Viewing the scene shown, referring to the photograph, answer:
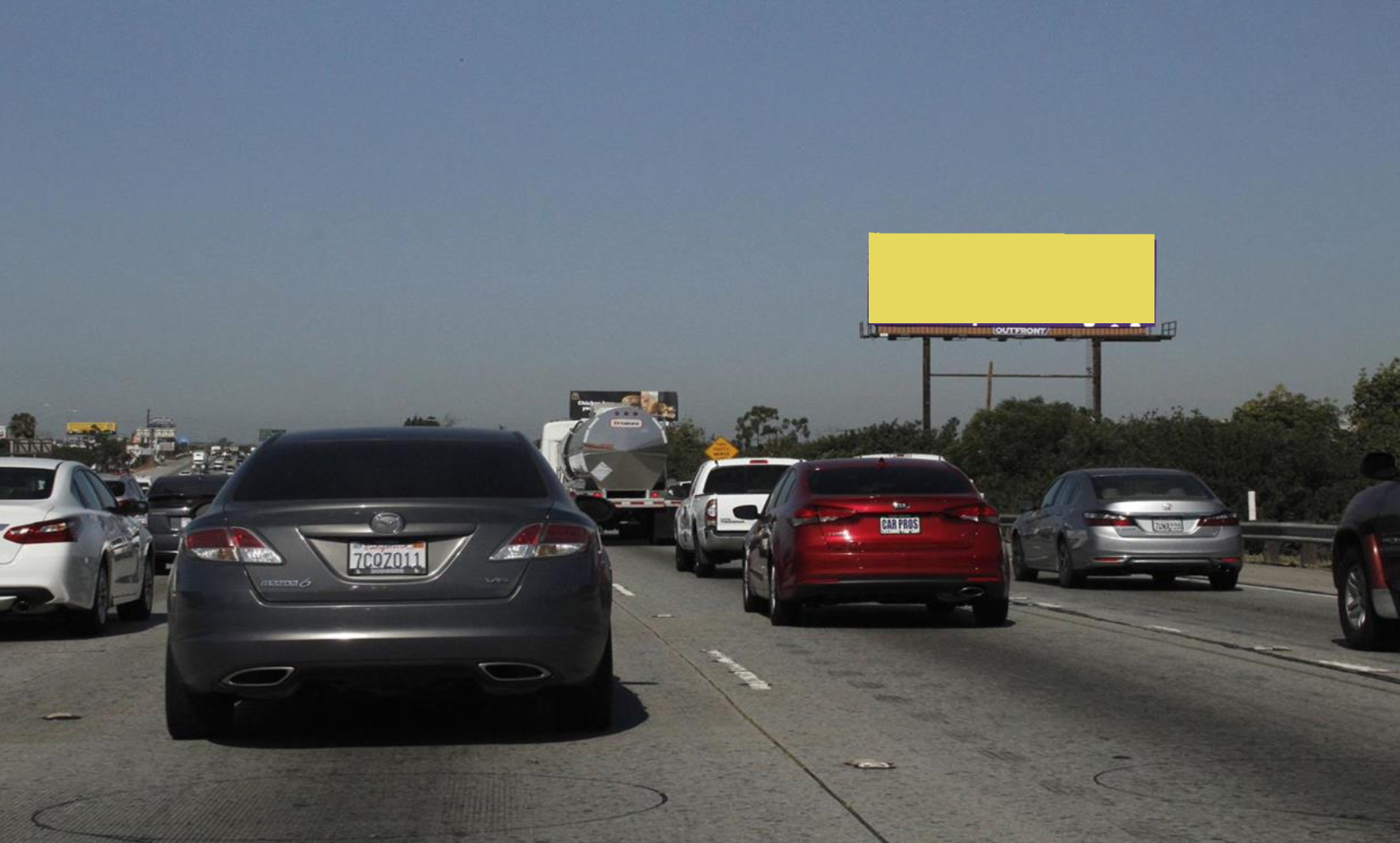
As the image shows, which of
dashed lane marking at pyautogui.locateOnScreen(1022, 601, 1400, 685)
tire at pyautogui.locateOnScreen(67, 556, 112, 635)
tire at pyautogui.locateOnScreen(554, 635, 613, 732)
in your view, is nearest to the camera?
tire at pyautogui.locateOnScreen(554, 635, 613, 732)

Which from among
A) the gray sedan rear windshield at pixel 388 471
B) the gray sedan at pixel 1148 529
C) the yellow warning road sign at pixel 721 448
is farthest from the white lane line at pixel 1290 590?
the yellow warning road sign at pixel 721 448

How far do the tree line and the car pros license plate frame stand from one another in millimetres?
9906

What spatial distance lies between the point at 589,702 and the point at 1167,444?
4095cm

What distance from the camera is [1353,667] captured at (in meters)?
12.7

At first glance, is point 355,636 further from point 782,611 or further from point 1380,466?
point 782,611

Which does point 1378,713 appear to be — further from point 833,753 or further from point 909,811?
point 909,811

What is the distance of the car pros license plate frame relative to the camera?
1602cm

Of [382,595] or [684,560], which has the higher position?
[382,595]

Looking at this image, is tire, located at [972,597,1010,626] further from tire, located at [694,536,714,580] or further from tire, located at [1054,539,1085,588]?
tire, located at [694,536,714,580]

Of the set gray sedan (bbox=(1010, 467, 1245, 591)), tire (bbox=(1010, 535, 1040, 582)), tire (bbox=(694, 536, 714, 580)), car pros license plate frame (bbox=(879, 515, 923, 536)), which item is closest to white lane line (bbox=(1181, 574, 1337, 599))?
gray sedan (bbox=(1010, 467, 1245, 591))

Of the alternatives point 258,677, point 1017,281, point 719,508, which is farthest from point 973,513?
point 1017,281

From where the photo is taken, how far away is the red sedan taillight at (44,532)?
15148 mm

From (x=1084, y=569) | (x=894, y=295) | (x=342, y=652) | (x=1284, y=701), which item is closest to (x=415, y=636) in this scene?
(x=342, y=652)

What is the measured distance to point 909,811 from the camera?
7.36 m
